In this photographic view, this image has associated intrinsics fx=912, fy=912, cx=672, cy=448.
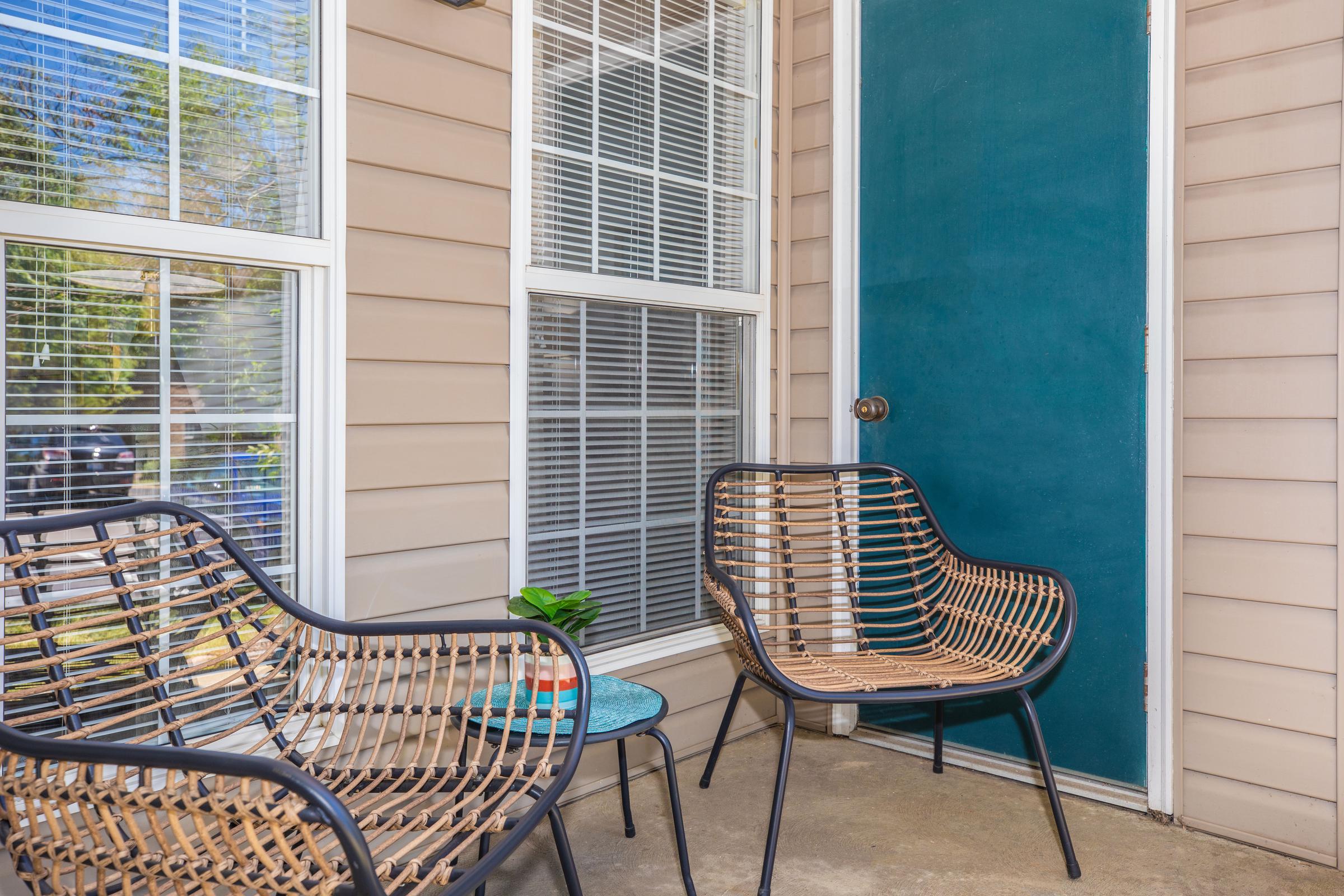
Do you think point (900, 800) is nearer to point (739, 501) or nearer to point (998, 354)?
point (739, 501)

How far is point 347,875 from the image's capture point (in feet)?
3.62

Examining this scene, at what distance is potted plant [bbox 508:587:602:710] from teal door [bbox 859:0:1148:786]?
1.18 m

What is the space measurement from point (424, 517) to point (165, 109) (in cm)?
89

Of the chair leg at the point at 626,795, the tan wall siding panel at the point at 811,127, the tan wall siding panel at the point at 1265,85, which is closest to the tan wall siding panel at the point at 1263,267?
the tan wall siding panel at the point at 1265,85

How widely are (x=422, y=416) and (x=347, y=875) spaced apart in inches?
40.1

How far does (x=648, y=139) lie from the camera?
2430mm

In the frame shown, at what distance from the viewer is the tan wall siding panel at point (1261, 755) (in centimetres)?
196

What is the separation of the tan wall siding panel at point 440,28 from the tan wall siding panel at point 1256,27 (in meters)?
1.58

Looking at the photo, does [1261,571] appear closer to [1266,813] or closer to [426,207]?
[1266,813]

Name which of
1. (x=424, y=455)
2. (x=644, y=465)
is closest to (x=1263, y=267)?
(x=644, y=465)

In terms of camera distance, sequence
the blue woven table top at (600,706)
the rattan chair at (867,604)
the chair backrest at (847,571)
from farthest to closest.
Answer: the chair backrest at (847,571) → the rattan chair at (867,604) → the blue woven table top at (600,706)

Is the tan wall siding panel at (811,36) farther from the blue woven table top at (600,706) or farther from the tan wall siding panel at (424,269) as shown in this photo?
the blue woven table top at (600,706)

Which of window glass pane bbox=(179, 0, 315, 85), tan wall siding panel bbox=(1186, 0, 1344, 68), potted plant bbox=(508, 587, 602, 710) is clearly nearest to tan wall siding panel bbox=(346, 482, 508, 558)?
potted plant bbox=(508, 587, 602, 710)

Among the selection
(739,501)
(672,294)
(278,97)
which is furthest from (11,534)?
(739,501)
